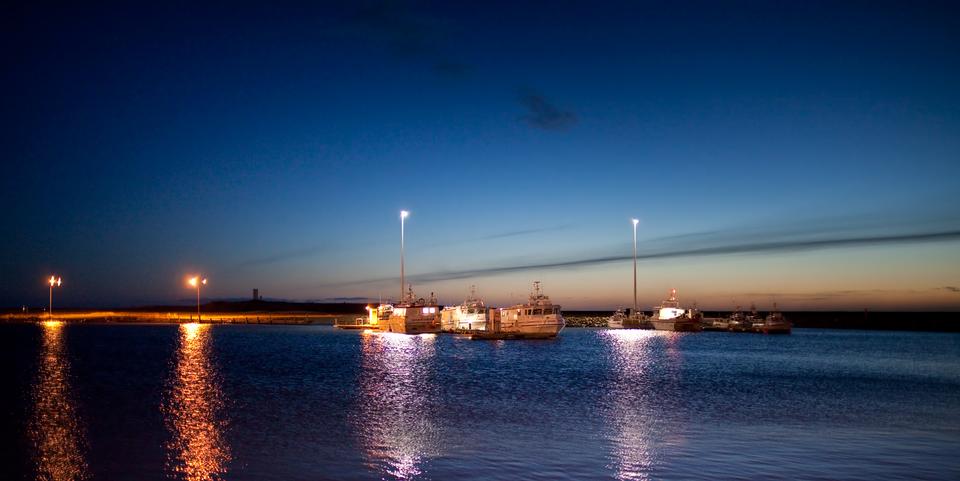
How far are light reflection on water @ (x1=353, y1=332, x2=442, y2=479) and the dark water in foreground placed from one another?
13cm

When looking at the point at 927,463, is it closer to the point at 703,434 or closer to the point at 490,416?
the point at 703,434

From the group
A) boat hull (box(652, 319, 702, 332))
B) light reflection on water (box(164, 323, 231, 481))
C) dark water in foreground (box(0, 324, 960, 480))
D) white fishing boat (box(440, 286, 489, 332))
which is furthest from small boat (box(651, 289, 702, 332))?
light reflection on water (box(164, 323, 231, 481))

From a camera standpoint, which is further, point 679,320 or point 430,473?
point 679,320

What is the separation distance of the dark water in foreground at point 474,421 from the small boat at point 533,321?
123ft

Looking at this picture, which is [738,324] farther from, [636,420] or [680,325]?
[636,420]

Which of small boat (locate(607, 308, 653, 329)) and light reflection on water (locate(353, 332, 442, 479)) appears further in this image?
small boat (locate(607, 308, 653, 329))

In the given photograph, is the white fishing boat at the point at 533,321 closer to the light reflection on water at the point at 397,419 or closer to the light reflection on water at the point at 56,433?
the light reflection on water at the point at 397,419

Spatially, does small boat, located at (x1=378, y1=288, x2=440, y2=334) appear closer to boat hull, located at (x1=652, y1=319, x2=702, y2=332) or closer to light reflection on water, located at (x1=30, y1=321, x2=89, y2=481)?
boat hull, located at (x1=652, y1=319, x2=702, y2=332)

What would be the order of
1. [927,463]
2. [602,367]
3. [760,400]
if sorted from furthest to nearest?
[602,367] < [760,400] < [927,463]

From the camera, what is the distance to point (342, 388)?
1492 inches

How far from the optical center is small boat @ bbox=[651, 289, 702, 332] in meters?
126

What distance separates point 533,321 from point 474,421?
6629 centimetres

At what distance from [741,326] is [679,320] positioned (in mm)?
12923

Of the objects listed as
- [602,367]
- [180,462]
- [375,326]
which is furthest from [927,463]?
[375,326]
